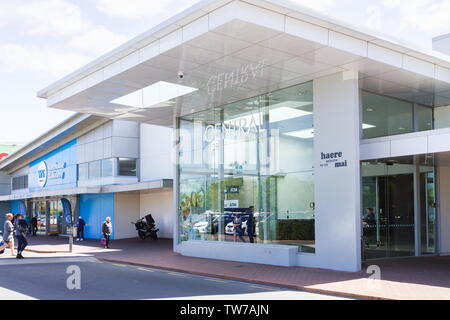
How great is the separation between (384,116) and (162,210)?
53.0 feet

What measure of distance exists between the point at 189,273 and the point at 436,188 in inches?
375

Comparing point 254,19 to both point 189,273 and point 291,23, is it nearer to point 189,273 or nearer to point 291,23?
point 291,23

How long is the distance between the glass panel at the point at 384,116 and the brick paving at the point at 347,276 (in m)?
4.05

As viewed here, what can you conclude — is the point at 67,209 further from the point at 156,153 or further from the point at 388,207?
the point at 388,207

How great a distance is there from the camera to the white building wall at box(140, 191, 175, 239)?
28.7 meters

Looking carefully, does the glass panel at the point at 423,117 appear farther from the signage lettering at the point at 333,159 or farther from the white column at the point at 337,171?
the signage lettering at the point at 333,159

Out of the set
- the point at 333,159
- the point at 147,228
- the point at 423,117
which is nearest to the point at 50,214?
the point at 147,228

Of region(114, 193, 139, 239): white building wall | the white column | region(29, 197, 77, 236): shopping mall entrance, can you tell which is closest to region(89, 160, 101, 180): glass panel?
region(114, 193, 139, 239): white building wall

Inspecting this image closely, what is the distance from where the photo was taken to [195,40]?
11.5 metres

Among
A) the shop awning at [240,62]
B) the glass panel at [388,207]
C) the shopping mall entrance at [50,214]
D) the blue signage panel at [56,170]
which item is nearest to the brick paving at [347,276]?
the glass panel at [388,207]

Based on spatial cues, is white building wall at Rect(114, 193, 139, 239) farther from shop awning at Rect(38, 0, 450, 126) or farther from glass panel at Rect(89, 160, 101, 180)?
shop awning at Rect(38, 0, 450, 126)

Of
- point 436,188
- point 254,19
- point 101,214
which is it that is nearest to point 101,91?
point 254,19

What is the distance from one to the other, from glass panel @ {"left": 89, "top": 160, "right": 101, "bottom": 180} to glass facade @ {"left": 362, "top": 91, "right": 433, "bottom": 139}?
20.0 metres

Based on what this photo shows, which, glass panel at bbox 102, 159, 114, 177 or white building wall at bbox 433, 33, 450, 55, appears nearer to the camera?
white building wall at bbox 433, 33, 450, 55
